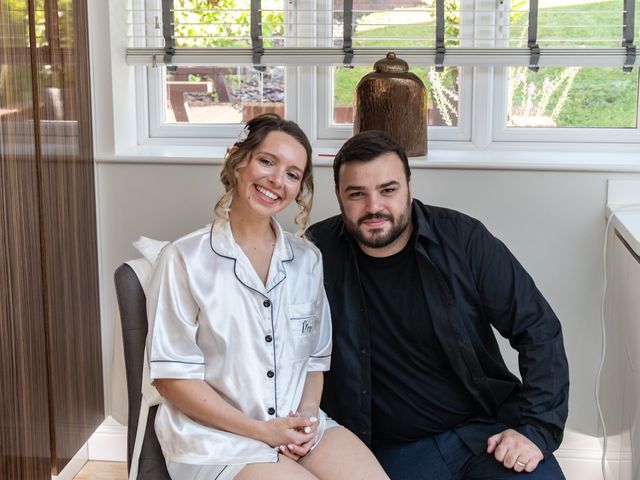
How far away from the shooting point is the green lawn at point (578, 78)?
2645mm

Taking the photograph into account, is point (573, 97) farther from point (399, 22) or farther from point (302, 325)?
point (302, 325)

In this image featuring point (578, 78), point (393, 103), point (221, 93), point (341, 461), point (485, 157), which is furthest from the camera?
point (221, 93)

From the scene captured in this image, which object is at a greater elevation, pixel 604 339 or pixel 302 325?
pixel 302 325

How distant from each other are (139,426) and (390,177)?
2.43 ft

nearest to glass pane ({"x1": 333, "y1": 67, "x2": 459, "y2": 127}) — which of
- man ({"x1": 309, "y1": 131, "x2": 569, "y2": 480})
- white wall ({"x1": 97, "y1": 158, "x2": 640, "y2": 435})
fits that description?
white wall ({"x1": 97, "y1": 158, "x2": 640, "y2": 435})

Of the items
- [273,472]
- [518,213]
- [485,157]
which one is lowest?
[273,472]

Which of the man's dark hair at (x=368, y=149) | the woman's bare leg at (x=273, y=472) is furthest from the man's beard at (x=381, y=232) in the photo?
the woman's bare leg at (x=273, y=472)

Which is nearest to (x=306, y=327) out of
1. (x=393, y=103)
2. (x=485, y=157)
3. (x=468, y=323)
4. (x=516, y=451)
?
(x=468, y=323)

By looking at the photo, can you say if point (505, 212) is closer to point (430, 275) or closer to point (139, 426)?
point (430, 275)

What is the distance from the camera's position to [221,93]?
2844 millimetres

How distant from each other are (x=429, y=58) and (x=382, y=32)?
17cm

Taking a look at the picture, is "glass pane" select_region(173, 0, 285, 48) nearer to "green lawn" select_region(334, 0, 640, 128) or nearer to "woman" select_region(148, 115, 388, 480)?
"green lawn" select_region(334, 0, 640, 128)

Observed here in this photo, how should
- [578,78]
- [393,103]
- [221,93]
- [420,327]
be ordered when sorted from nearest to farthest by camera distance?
[420,327]
[393,103]
[578,78]
[221,93]

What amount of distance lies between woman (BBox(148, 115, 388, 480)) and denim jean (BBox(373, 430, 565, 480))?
0.61ft
